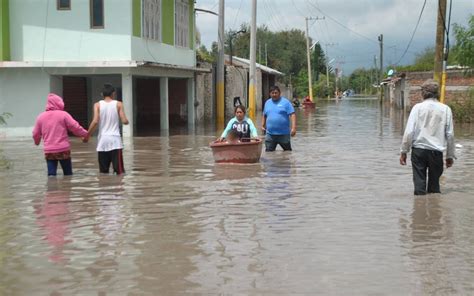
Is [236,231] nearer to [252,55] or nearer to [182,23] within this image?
[182,23]

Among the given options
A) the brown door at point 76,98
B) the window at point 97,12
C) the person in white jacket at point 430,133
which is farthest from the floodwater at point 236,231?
the brown door at point 76,98

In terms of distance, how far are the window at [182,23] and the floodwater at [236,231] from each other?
14896 millimetres

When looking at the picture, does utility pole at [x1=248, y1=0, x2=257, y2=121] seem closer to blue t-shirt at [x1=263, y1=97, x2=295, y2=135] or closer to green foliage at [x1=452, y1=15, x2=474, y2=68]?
green foliage at [x1=452, y1=15, x2=474, y2=68]

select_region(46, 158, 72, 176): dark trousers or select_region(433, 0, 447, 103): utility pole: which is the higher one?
select_region(433, 0, 447, 103): utility pole

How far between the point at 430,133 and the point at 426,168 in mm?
552

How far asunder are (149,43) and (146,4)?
137cm

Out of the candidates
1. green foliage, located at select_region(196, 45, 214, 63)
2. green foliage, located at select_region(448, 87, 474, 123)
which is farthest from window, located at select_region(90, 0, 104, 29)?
green foliage, located at select_region(448, 87, 474, 123)

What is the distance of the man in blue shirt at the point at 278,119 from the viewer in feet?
47.7

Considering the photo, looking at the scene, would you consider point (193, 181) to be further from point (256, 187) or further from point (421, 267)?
point (421, 267)

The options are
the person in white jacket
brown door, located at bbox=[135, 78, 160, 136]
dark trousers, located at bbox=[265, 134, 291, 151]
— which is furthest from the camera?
brown door, located at bbox=[135, 78, 160, 136]

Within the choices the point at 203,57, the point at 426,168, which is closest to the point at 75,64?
the point at 426,168

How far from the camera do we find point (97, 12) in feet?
70.9

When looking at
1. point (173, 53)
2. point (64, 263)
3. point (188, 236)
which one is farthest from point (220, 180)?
point (173, 53)

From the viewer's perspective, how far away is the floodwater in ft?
18.6
